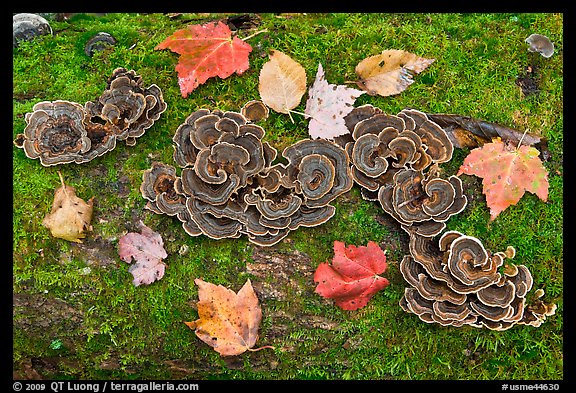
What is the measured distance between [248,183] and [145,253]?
1.28 meters

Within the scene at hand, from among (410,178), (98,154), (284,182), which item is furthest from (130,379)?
(410,178)

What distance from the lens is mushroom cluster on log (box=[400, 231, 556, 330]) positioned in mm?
4584

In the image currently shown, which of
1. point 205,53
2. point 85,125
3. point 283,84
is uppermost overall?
point 205,53

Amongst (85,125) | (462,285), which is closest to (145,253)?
(85,125)

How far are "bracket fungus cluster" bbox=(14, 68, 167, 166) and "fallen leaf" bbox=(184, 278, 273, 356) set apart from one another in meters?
1.78

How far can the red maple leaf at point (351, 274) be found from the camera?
189 inches

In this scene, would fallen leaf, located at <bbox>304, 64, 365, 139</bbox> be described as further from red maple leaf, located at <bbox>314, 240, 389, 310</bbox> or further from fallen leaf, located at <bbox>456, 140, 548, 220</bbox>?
fallen leaf, located at <bbox>456, 140, 548, 220</bbox>

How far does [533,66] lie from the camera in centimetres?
545

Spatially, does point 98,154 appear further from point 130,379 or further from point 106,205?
point 130,379

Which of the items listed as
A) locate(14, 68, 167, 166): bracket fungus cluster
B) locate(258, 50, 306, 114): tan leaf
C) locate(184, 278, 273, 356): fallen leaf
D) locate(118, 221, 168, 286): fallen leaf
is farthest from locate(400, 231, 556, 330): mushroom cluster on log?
locate(14, 68, 167, 166): bracket fungus cluster

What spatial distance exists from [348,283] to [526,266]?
74.0 inches

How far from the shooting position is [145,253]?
4867 millimetres

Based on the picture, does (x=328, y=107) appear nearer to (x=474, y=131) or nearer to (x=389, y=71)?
(x=389, y=71)

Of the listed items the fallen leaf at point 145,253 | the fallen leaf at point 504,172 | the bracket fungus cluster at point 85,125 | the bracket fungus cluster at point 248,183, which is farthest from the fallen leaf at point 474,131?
the fallen leaf at point 145,253
